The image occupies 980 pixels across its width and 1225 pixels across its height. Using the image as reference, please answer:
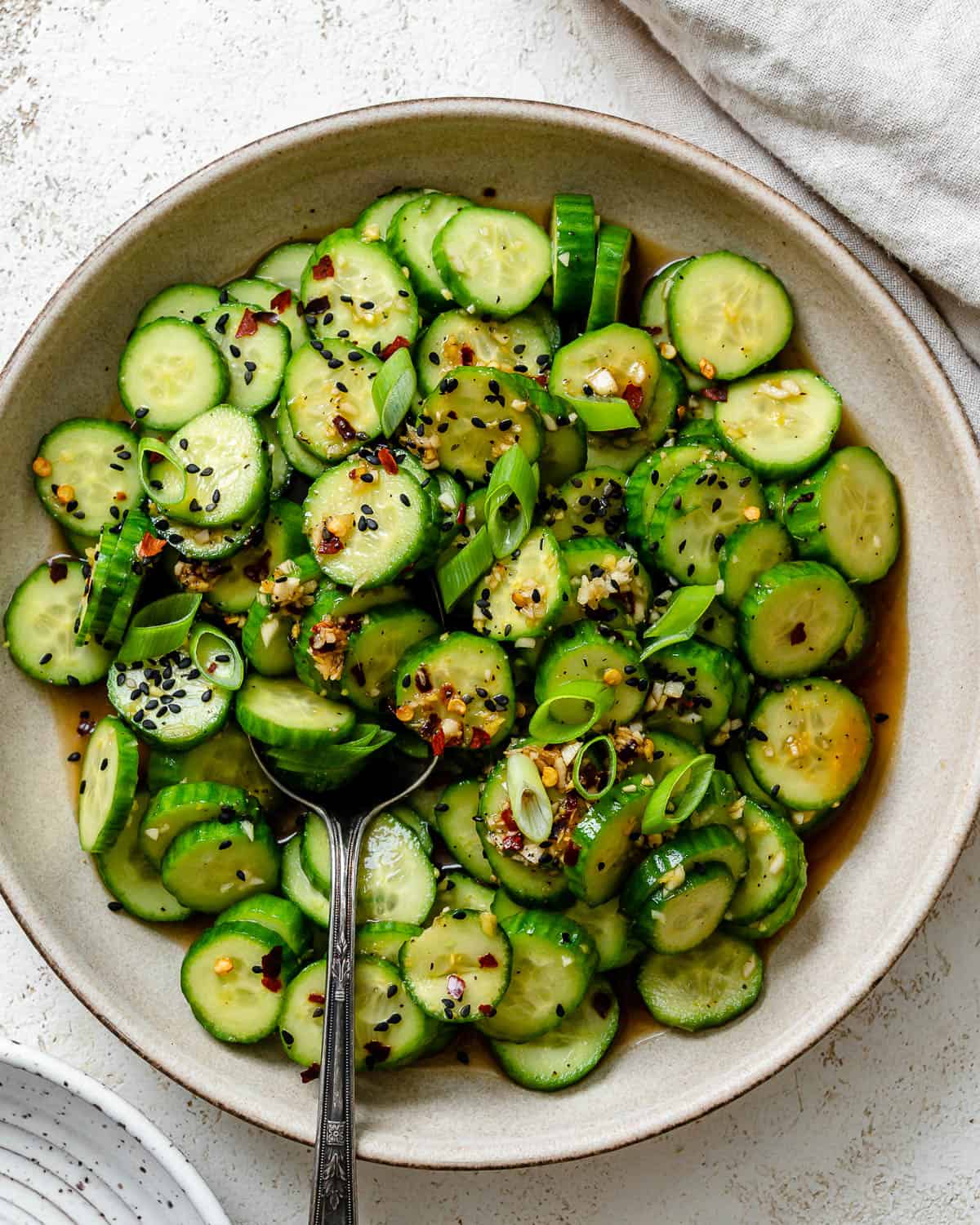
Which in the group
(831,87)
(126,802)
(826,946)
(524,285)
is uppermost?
(831,87)

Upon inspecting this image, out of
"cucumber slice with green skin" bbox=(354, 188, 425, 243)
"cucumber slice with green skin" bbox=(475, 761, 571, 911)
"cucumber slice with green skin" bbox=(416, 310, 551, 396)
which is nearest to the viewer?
"cucumber slice with green skin" bbox=(475, 761, 571, 911)

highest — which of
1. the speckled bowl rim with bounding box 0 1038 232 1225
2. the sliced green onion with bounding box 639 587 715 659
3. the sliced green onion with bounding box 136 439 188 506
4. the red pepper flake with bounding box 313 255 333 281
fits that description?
the red pepper flake with bounding box 313 255 333 281

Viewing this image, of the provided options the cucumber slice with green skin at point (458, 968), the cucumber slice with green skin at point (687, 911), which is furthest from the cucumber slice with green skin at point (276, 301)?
the cucumber slice with green skin at point (687, 911)

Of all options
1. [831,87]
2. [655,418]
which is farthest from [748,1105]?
[831,87]

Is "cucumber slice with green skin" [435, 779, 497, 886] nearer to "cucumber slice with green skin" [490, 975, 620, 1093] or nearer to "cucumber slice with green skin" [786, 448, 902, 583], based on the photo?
"cucumber slice with green skin" [490, 975, 620, 1093]

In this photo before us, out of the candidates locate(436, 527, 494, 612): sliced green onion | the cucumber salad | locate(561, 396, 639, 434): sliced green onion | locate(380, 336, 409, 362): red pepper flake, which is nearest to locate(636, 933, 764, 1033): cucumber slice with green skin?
the cucumber salad

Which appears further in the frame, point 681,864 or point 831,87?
point 831,87

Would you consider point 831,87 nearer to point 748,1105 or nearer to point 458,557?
point 458,557
